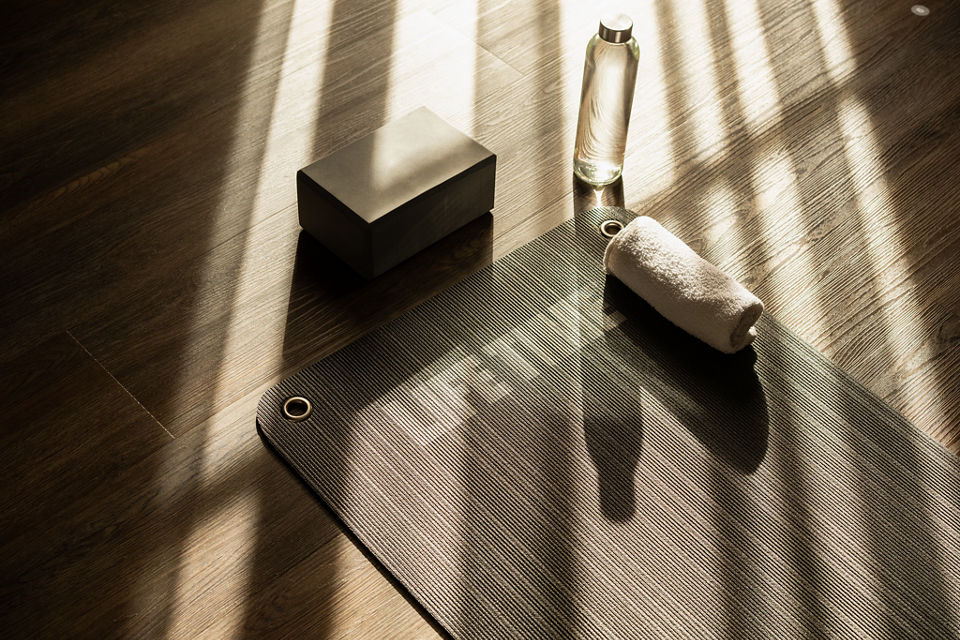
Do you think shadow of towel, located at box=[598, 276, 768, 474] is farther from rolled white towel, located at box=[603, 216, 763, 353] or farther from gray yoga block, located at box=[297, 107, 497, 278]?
gray yoga block, located at box=[297, 107, 497, 278]

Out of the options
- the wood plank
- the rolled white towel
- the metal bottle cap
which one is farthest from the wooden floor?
the metal bottle cap

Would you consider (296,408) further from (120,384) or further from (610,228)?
(610,228)

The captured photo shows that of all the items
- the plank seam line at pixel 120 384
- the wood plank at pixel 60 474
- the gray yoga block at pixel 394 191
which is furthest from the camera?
the gray yoga block at pixel 394 191

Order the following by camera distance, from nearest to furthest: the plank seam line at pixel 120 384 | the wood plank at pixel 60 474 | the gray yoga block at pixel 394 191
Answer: the wood plank at pixel 60 474, the plank seam line at pixel 120 384, the gray yoga block at pixel 394 191

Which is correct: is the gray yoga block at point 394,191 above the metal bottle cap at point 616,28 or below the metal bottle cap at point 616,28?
below

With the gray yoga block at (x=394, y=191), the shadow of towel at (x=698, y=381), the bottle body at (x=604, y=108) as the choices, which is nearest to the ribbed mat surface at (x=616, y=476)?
the shadow of towel at (x=698, y=381)

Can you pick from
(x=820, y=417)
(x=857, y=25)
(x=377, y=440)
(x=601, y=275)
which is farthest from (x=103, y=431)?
(x=857, y=25)

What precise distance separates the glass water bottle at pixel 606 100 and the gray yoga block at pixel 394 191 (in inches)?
6.9

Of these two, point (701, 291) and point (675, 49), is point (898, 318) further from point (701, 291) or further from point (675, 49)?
point (675, 49)

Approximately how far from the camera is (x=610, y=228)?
1.54 meters

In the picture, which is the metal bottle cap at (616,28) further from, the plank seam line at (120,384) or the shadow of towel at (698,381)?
the plank seam line at (120,384)

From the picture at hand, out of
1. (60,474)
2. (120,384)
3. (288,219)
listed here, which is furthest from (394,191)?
(60,474)

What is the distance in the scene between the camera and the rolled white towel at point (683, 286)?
1311 mm

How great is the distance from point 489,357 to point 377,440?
20cm
